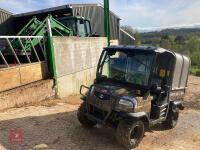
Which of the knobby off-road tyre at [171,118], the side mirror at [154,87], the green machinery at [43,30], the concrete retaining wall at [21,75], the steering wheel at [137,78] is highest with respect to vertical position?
the green machinery at [43,30]

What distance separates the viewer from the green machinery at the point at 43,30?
10.8m

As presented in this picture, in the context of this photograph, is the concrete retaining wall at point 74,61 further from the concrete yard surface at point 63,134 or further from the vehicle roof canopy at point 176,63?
the vehicle roof canopy at point 176,63

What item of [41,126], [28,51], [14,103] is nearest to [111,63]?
[41,126]

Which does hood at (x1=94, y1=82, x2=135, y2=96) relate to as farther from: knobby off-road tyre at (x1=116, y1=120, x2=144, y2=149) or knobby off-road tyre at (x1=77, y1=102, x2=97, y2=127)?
knobby off-road tyre at (x1=77, y1=102, x2=97, y2=127)

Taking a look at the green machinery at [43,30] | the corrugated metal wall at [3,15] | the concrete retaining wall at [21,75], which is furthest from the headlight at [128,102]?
the corrugated metal wall at [3,15]

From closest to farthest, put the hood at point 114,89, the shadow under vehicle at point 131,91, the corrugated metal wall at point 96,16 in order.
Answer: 1. the shadow under vehicle at point 131,91
2. the hood at point 114,89
3. the corrugated metal wall at point 96,16

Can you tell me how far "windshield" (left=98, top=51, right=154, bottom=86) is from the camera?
6.68 metres

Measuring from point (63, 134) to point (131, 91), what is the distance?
82.6 inches

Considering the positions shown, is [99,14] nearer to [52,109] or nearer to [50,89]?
[50,89]

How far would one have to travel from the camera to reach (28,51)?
11.0 m

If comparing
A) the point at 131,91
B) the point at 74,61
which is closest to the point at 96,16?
the point at 74,61

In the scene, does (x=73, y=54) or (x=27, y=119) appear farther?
(x=73, y=54)

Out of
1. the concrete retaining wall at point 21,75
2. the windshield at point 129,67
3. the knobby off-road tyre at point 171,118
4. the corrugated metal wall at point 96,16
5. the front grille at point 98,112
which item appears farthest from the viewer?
the corrugated metal wall at point 96,16

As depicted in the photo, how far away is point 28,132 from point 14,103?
2315 millimetres
